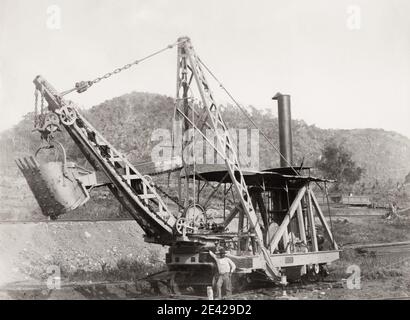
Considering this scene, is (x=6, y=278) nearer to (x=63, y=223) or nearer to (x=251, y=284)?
(x=63, y=223)

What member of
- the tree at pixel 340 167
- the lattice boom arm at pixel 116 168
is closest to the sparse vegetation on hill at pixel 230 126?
the tree at pixel 340 167

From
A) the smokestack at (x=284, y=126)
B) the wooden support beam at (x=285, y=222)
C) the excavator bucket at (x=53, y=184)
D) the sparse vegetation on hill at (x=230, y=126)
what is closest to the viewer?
the excavator bucket at (x=53, y=184)

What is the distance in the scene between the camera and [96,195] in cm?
3325

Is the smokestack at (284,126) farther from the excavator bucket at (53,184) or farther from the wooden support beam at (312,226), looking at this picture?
the excavator bucket at (53,184)

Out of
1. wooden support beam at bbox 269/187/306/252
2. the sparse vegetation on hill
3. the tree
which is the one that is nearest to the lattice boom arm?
wooden support beam at bbox 269/187/306/252

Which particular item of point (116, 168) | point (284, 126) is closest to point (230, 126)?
point (284, 126)

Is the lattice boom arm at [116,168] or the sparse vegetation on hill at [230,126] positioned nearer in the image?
the lattice boom arm at [116,168]

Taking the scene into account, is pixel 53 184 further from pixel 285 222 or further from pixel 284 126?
pixel 284 126

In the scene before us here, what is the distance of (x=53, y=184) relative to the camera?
10211mm

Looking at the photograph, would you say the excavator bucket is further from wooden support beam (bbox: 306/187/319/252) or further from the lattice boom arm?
wooden support beam (bbox: 306/187/319/252)

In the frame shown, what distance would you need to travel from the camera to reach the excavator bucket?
10016 mm

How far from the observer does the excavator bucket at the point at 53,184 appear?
A: 10016 millimetres
